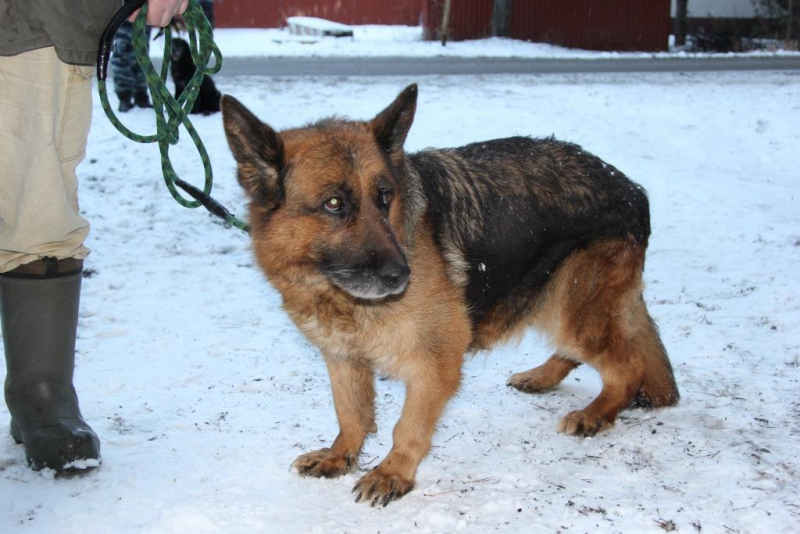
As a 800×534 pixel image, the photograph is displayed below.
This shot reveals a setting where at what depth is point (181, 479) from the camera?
370cm

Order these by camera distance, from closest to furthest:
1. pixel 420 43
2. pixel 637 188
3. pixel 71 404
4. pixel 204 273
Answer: pixel 71 404
pixel 637 188
pixel 204 273
pixel 420 43

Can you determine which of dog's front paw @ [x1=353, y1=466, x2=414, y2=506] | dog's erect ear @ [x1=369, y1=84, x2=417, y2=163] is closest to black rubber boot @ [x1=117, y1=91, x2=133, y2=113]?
dog's erect ear @ [x1=369, y1=84, x2=417, y2=163]

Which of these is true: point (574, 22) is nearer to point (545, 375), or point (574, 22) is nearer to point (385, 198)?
point (545, 375)

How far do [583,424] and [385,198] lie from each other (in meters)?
1.62

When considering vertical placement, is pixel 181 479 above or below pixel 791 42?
below

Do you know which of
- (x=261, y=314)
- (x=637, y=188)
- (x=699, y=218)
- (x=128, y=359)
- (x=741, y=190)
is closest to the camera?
(x=637, y=188)

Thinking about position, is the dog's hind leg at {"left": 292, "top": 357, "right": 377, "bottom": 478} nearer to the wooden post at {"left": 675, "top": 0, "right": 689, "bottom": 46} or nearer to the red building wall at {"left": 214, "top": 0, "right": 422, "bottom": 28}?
the red building wall at {"left": 214, "top": 0, "right": 422, "bottom": 28}

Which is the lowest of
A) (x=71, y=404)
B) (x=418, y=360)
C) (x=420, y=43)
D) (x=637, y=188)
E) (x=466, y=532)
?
(x=466, y=532)

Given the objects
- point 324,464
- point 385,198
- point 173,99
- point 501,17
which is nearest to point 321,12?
point 501,17

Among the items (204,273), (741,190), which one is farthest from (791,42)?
(204,273)

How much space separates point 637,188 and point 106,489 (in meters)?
3.03

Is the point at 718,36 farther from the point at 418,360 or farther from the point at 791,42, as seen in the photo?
the point at 418,360

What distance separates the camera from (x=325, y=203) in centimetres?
354

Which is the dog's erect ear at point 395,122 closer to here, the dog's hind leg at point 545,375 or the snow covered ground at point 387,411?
the snow covered ground at point 387,411
